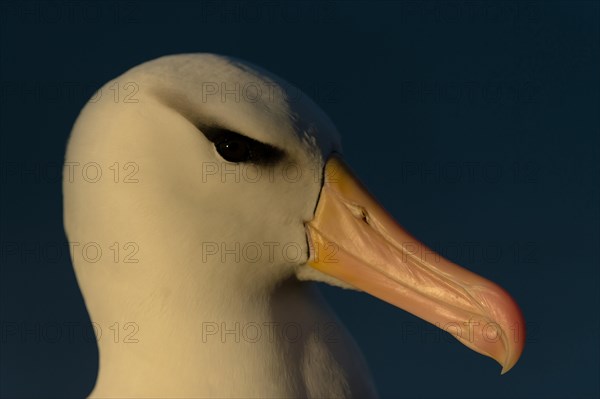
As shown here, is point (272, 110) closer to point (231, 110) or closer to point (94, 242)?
point (231, 110)

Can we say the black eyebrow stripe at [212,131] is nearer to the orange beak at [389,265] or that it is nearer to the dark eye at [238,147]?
the dark eye at [238,147]

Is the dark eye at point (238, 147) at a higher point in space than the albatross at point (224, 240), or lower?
higher

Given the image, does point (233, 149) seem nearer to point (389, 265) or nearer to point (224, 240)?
point (224, 240)

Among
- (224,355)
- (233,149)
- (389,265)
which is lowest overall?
(224,355)

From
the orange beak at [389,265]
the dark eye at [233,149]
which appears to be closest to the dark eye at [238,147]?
the dark eye at [233,149]

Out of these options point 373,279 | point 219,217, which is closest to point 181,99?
point 219,217

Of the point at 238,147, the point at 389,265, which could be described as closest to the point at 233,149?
the point at 238,147

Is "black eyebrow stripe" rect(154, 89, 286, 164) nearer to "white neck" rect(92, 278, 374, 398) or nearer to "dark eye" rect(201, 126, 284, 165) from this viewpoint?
"dark eye" rect(201, 126, 284, 165)
